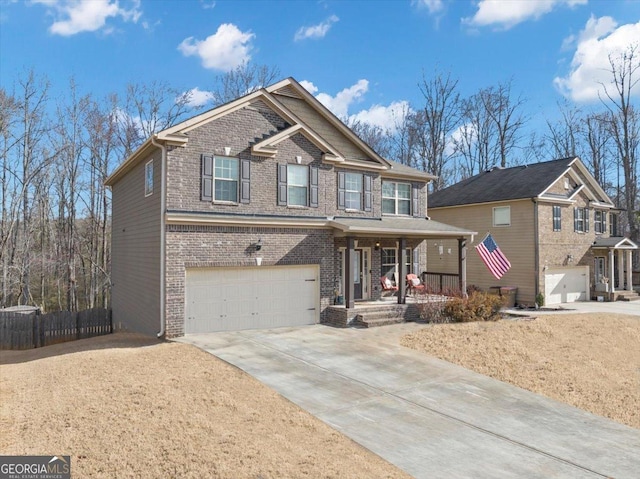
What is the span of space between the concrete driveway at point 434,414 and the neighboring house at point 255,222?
229 centimetres

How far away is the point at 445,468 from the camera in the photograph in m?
5.94

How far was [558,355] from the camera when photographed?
39.5 feet

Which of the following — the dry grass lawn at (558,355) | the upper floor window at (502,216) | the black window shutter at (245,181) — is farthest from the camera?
the upper floor window at (502,216)

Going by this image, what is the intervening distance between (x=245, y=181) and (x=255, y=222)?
1.40 metres

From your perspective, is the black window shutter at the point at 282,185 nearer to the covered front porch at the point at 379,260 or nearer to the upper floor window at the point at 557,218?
the covered front porch at the point at 379,260

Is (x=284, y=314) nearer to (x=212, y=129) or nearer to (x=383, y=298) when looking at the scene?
(x=383, y=298)

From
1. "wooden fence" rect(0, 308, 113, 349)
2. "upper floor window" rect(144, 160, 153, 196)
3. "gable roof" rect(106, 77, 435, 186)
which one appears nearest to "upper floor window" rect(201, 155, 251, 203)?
"gable roof" rect(106, 77, 435, 186)

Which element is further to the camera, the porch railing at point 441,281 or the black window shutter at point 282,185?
the porch railing at point 441,281

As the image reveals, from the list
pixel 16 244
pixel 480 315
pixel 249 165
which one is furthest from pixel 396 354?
pixel 16 244

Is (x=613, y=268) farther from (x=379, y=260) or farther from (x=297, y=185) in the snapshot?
(x=297, y=185)

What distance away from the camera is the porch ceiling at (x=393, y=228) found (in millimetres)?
15047

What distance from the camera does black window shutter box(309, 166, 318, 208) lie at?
51.5ft

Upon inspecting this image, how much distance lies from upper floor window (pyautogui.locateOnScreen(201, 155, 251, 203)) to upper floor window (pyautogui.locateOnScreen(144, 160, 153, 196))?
198 cm

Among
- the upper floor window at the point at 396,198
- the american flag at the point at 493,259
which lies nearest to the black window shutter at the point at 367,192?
the upper floor window at the point at 396,198
